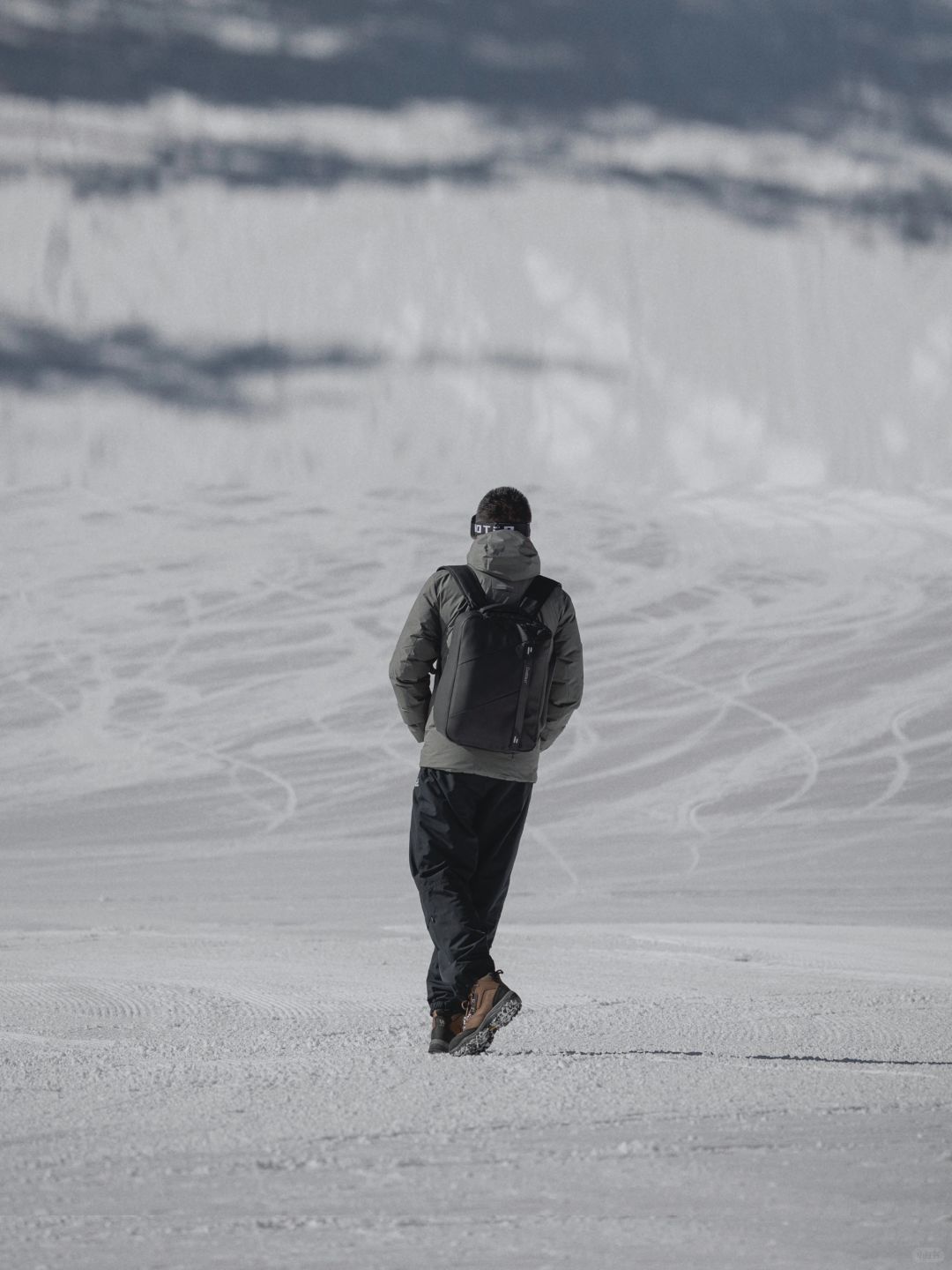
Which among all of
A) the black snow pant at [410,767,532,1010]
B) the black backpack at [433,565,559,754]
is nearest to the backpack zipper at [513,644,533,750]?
the black backpack at [433,565,559,754]

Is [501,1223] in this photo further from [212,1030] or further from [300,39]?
[300,39]

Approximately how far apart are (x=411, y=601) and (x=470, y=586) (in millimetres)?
15719

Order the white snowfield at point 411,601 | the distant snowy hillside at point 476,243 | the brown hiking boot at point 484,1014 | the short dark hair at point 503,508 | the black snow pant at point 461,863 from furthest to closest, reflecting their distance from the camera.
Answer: the distant snowy hillside at point 476,243 → the short dark hair at point 503,508 → the black snow pant at point 461,863 → the brown hiking boot at point 484,1014 → the white snowfield at point 411,601

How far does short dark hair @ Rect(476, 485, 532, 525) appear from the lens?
4047 mm

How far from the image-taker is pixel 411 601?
1969 centimetres

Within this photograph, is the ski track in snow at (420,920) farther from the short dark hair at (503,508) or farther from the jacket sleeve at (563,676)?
the short dark hair at (503,508)

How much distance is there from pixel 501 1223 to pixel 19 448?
24418 mm

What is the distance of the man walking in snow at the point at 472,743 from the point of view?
3928mm

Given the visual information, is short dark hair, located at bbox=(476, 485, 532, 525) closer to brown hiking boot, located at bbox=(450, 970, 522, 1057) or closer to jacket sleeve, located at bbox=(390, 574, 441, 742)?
jacket sleeve, located at bbox=(390, 574, 441, 742)

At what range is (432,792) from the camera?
4.00m

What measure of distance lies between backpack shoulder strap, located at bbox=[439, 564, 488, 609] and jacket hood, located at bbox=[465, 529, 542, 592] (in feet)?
0.09

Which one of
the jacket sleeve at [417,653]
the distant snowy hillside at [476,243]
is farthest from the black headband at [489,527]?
the distant snowy hillside at [476,243]

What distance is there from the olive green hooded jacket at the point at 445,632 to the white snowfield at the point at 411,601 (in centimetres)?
57

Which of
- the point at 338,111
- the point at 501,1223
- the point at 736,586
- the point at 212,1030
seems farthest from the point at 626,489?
the point at 501,1223
